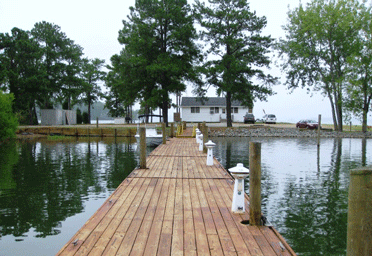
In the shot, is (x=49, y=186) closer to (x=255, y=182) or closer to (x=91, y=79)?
(x=255, y=182)

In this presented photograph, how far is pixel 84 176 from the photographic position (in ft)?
45.0

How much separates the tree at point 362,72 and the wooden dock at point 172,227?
35.0 metres

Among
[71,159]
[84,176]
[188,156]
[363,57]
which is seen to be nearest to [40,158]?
[71,159]

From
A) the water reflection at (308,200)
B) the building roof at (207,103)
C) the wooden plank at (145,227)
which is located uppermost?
the building roof at (207,103)

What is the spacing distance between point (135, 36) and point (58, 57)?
17961 millimetres

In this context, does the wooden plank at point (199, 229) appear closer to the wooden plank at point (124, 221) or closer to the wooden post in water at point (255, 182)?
the wooden post in water at point (255, 182)

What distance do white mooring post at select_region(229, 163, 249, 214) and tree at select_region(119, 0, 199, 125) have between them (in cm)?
2945

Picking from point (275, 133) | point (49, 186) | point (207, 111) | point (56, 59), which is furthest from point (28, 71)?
point (49, 186)

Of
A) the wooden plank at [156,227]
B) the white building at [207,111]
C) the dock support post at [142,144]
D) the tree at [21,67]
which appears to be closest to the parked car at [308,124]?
the white building at [207,111]

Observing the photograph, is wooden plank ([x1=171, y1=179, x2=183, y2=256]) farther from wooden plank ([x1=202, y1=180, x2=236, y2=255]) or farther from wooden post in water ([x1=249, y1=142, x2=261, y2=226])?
wooden post in water ([x1=249, y1=142, x2=261, y2=226])

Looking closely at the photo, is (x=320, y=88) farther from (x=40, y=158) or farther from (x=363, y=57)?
(x=40, y=158)

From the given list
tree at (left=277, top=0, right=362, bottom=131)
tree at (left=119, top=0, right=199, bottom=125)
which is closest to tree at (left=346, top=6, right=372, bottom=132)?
tree at (left=277, top=0, right=362, bottom=131)

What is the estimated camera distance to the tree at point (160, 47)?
35.5 metres

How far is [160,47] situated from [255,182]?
34659mm
